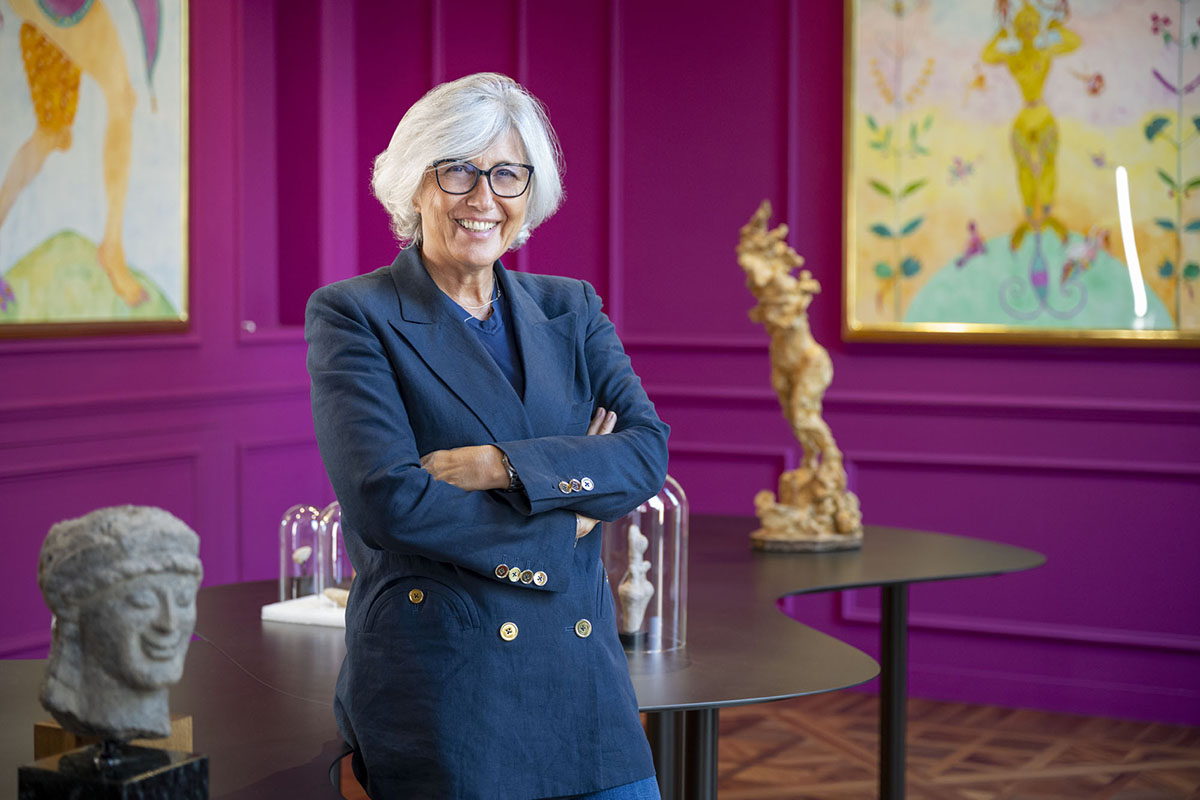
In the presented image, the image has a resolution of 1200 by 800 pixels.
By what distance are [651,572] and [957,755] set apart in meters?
2.42

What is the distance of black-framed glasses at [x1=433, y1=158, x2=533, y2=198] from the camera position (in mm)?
2031

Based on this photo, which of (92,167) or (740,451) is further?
(740,451)

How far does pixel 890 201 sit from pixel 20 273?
3.14 meters

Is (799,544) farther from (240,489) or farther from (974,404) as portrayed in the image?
(240,489)

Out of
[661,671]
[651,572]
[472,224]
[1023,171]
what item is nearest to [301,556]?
[651,572]

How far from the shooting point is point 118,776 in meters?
1.48

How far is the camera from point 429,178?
2.04 meters

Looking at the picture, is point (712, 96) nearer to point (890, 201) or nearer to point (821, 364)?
point (890, 201)

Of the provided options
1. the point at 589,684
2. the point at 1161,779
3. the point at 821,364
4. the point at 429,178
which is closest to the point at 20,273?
the point at 821,364

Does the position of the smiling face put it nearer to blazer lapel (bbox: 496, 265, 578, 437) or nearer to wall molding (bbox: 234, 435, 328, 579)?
blazer lapel (bbox: 496, 265, 578, 437)

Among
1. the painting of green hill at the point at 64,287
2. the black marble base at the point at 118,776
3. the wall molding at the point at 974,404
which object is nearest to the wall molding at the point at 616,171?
the wall molding at the point at 974,404

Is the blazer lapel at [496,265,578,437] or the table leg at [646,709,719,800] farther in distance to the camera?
the table leg at [646,709,719,800]

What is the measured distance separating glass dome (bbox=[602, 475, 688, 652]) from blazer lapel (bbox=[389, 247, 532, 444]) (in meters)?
0.74

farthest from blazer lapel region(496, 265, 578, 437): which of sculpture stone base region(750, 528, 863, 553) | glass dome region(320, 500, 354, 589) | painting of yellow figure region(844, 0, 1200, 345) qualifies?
painting of yellow figure region(844, 0, 1200, 345)
